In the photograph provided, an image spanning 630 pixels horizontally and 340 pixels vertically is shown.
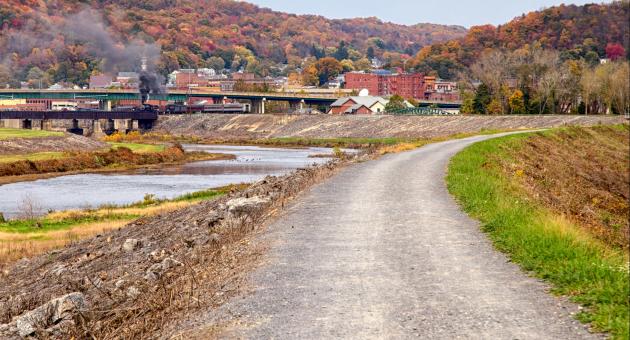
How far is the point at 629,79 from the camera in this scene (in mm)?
126062

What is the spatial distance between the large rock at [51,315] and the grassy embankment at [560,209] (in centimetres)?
833

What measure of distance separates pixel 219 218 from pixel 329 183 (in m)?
8.28

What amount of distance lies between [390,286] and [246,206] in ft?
50.3

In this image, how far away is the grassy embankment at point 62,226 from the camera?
34812 millimetres

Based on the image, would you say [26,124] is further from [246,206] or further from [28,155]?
[246,206]

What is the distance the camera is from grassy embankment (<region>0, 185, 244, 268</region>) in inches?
1371

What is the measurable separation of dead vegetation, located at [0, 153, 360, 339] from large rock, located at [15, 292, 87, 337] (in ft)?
0.45

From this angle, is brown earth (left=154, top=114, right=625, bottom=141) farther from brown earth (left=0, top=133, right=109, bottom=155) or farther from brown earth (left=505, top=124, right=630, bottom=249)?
brown earth (left=0, top=133, right=109, bottom=155)

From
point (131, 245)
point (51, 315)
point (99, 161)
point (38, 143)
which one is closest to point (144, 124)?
point (38, 143)

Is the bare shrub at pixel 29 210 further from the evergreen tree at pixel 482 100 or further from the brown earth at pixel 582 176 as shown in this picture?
the evergreen tree at pixel 482 100

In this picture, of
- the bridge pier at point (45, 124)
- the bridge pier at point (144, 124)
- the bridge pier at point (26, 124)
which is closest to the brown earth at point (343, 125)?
the bridge pier at point (144, 124)

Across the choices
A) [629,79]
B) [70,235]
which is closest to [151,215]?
[70,235]

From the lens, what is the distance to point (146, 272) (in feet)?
69.2

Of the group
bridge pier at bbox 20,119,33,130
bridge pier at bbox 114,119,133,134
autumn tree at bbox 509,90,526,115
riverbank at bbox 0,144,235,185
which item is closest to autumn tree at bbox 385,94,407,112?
autumn tree at bbox 509,90,526,115
